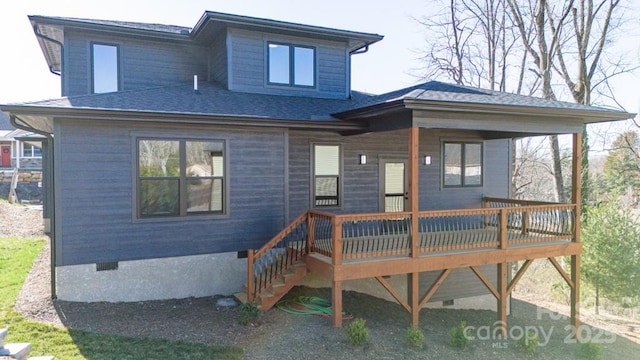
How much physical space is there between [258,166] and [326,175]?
5.99ft

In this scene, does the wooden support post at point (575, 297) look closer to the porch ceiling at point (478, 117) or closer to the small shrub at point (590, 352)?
the small shrub at point (590, 352)

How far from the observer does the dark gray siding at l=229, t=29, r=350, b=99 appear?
979cm

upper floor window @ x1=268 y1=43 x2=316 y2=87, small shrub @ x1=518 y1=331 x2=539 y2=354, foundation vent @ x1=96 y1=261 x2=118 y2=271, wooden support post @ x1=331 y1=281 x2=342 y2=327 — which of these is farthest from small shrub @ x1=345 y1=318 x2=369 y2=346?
upper floor window @ x1=268 y1=43 x2=316 y2=87

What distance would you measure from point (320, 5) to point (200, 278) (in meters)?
15.3

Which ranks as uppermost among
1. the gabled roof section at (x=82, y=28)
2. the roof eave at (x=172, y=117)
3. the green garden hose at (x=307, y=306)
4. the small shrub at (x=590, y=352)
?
the gabled roof section at (x=82, y=28)

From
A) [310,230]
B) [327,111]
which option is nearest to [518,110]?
[327,111]

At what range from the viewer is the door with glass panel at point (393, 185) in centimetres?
1040

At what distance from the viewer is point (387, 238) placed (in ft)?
26.8

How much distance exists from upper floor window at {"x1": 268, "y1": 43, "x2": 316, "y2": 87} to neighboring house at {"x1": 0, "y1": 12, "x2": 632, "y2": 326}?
0.03 m

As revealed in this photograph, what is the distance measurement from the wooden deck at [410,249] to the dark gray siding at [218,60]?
415 cm

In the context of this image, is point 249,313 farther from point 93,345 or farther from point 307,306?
point 93,345

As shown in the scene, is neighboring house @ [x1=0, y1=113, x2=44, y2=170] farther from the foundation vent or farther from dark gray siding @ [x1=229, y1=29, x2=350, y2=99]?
the foundation vent

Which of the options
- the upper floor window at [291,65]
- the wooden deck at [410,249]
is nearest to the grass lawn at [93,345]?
the wooden deck at [410,249]

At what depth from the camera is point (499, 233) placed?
8.36m
